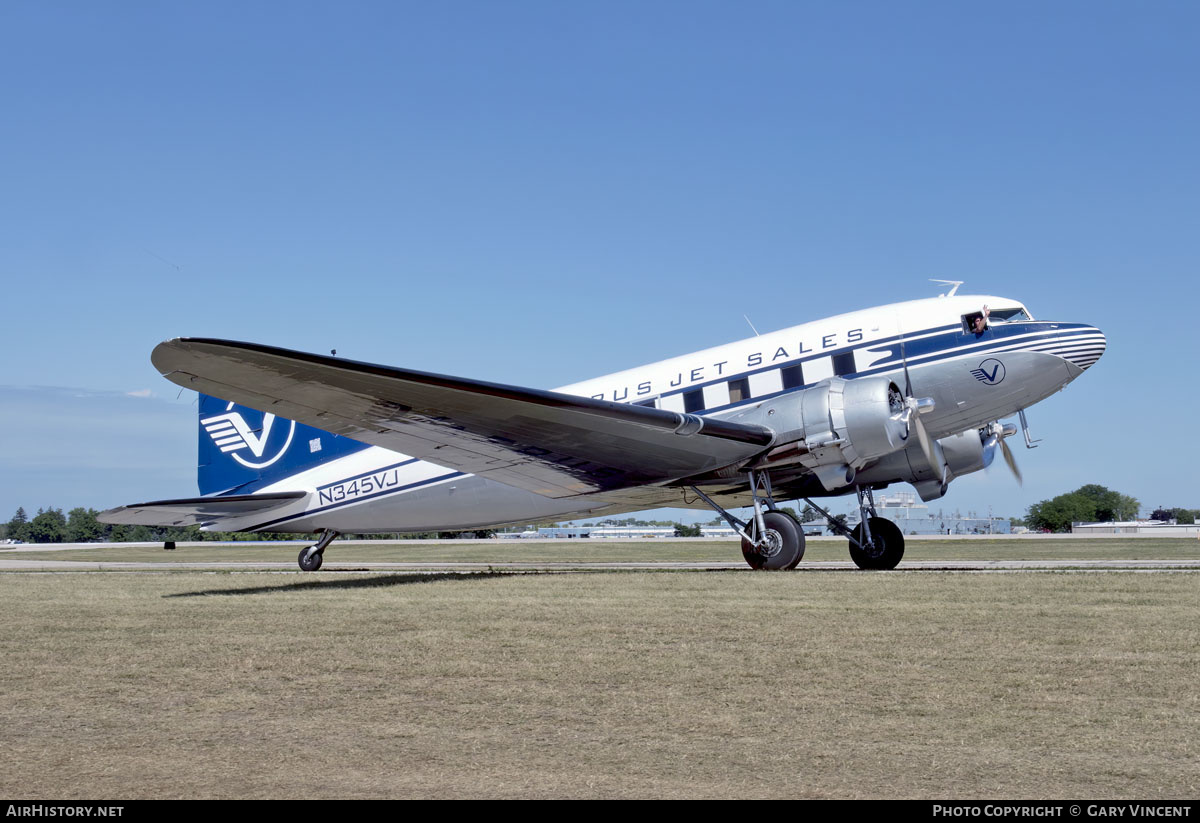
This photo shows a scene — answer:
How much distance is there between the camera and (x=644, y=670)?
766 cm

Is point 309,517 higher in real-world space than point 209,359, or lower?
lower

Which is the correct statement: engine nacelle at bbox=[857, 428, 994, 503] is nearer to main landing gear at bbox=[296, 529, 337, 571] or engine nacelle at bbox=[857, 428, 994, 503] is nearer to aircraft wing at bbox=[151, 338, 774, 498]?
aircraft wing at bbox=[151, 338, 774, 498]

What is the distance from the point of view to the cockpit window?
18.0 metres

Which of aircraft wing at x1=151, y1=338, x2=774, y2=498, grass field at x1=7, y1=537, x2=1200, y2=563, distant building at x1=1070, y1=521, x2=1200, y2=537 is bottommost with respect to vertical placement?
distant building at x1=1070, y1=521, x2=1200, y2=537

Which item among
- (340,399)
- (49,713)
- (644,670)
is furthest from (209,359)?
(644,670)

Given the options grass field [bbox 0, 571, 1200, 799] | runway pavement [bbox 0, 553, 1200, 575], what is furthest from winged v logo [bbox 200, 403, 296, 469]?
grass field [bbox 0, 571, 1200, 799]

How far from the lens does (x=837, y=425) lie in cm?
Result: 1700

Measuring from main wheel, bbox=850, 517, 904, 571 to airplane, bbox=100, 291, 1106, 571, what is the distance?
3cm

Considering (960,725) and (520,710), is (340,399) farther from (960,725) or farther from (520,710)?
(960,725)

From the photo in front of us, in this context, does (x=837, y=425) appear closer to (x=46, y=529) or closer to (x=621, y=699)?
(x=621, y=699)

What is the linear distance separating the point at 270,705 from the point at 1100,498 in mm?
185356

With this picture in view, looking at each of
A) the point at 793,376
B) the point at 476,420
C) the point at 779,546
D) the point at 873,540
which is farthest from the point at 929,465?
the point at 476,420

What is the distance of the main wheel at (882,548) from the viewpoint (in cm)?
2022

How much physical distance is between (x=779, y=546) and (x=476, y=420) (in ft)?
20.1
